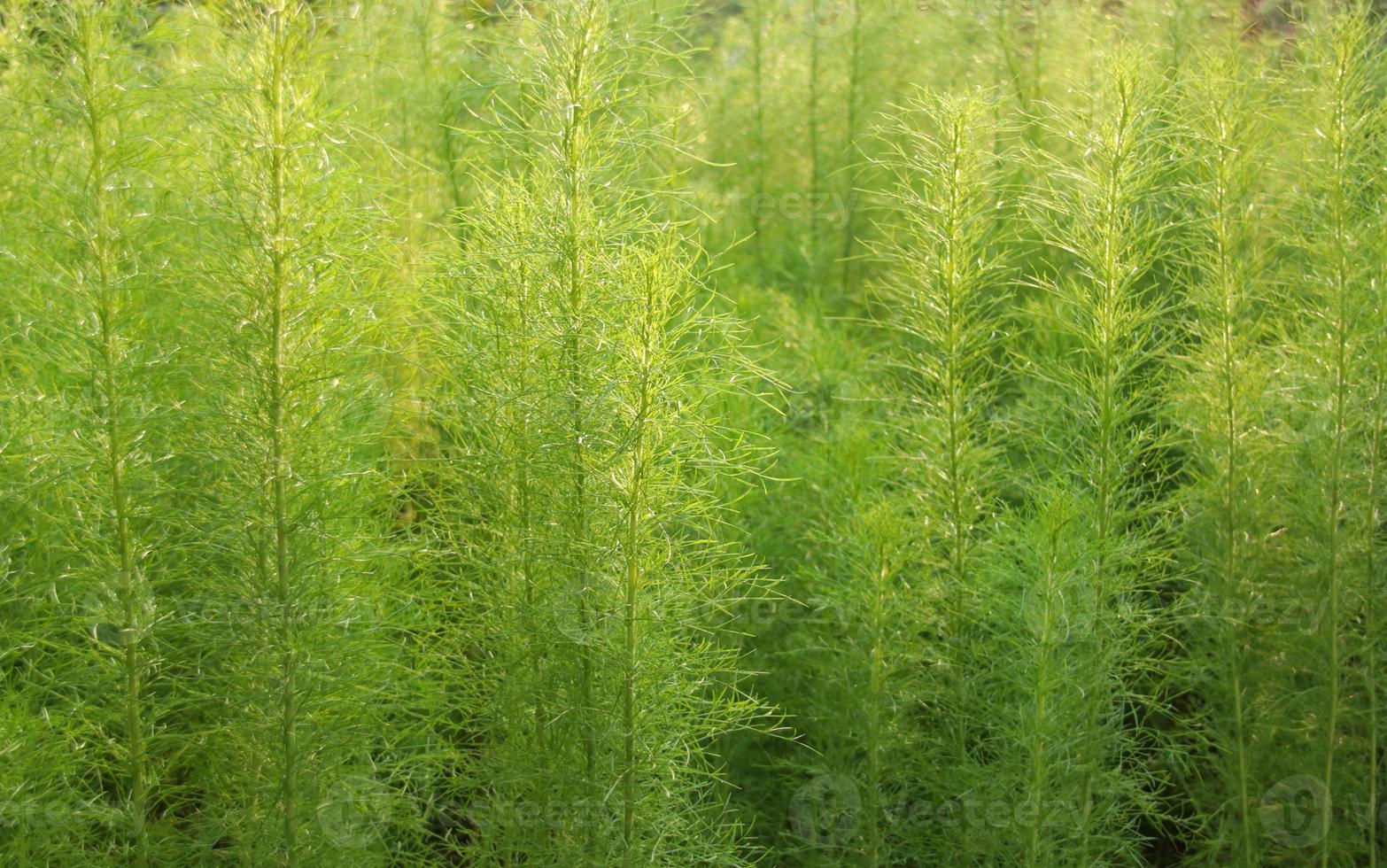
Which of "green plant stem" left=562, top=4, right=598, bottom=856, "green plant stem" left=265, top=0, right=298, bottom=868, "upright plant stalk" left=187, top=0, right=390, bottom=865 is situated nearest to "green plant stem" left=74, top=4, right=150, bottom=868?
"upright plant stalk" left=187, top=0, right=390, bottom=865

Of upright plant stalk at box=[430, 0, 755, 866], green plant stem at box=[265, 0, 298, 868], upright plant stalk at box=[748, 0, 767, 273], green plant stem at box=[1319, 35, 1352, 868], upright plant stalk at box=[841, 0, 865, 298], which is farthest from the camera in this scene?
upright plant stalk at box=[748, 0, 767, 273]

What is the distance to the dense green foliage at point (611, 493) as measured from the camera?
3.10 m

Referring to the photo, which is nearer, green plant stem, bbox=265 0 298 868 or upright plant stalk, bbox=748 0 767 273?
green plant stem, bbox=265 0 298 868

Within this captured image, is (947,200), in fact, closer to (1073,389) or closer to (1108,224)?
(1108,224)

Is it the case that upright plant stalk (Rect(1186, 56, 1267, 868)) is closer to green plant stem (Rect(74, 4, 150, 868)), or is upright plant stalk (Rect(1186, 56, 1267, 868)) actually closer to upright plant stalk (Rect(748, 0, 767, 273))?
upright plant stalk (Rect(748, 0, 767, 273))

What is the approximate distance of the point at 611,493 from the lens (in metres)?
3.09

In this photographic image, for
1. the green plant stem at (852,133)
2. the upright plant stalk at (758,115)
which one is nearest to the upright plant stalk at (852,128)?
the green plant stem at (852,133)

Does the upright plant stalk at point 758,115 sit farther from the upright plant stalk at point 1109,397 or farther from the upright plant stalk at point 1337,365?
the upright plant stalk at point 1337,365

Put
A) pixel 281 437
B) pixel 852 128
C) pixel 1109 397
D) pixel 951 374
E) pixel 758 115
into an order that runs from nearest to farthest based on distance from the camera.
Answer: pixel 281 437 → pixel 1109 397 → pixel 951 374 → pixel 852 128 → pixel 758 115

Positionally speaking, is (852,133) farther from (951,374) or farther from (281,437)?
(281,437)

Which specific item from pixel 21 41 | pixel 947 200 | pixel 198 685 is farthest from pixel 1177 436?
pixel 21 41

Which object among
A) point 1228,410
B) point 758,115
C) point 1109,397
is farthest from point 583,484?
point 758,115

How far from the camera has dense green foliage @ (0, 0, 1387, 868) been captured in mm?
3100

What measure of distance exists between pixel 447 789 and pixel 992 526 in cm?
194
